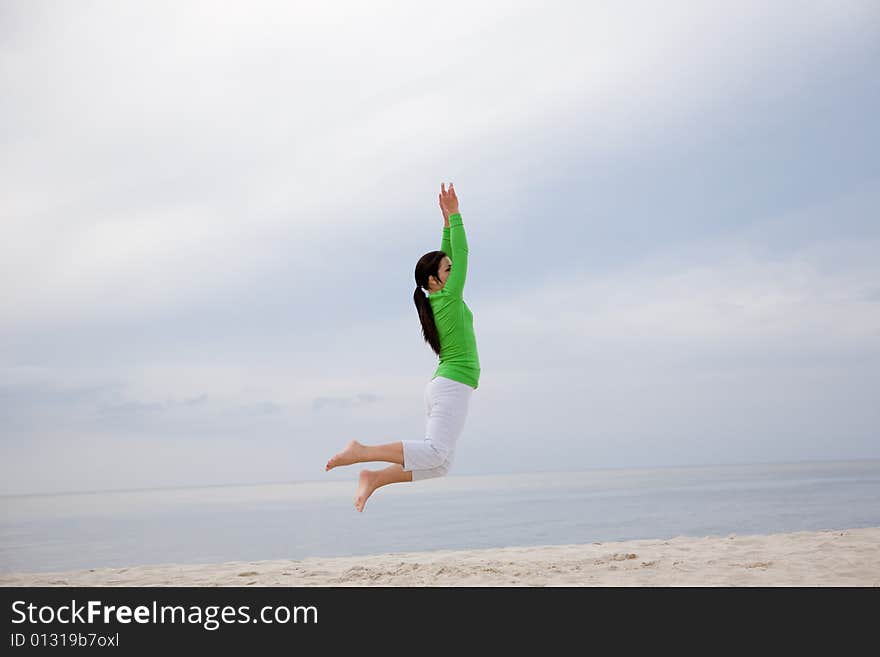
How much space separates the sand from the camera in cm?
534

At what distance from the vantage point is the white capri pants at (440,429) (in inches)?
144

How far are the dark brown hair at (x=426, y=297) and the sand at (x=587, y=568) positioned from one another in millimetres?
2264

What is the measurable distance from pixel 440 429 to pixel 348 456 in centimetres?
44

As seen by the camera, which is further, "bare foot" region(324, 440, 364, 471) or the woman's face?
the woman's face

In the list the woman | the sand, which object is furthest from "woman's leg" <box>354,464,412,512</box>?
the sand

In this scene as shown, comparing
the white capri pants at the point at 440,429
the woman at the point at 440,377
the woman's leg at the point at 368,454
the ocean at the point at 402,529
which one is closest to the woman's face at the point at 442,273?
the woman at the point at 440,377

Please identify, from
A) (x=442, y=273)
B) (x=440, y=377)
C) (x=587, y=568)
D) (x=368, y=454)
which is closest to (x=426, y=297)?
(x=442, y=273)

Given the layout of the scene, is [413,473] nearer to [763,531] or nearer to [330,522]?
[763,531]

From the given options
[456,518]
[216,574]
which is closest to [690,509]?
[456,518]

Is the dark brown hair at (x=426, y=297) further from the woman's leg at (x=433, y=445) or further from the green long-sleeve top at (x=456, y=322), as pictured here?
the woman's leg at (x=433, y=445)

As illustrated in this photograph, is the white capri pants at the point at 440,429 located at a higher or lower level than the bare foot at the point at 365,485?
higher

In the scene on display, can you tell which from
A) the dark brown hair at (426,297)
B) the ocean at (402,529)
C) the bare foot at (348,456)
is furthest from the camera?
the ocean at (402,529)

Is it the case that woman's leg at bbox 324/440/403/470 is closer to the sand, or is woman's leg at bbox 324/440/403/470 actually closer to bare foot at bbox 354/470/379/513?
bare foot at bbox 354/470/379/513
